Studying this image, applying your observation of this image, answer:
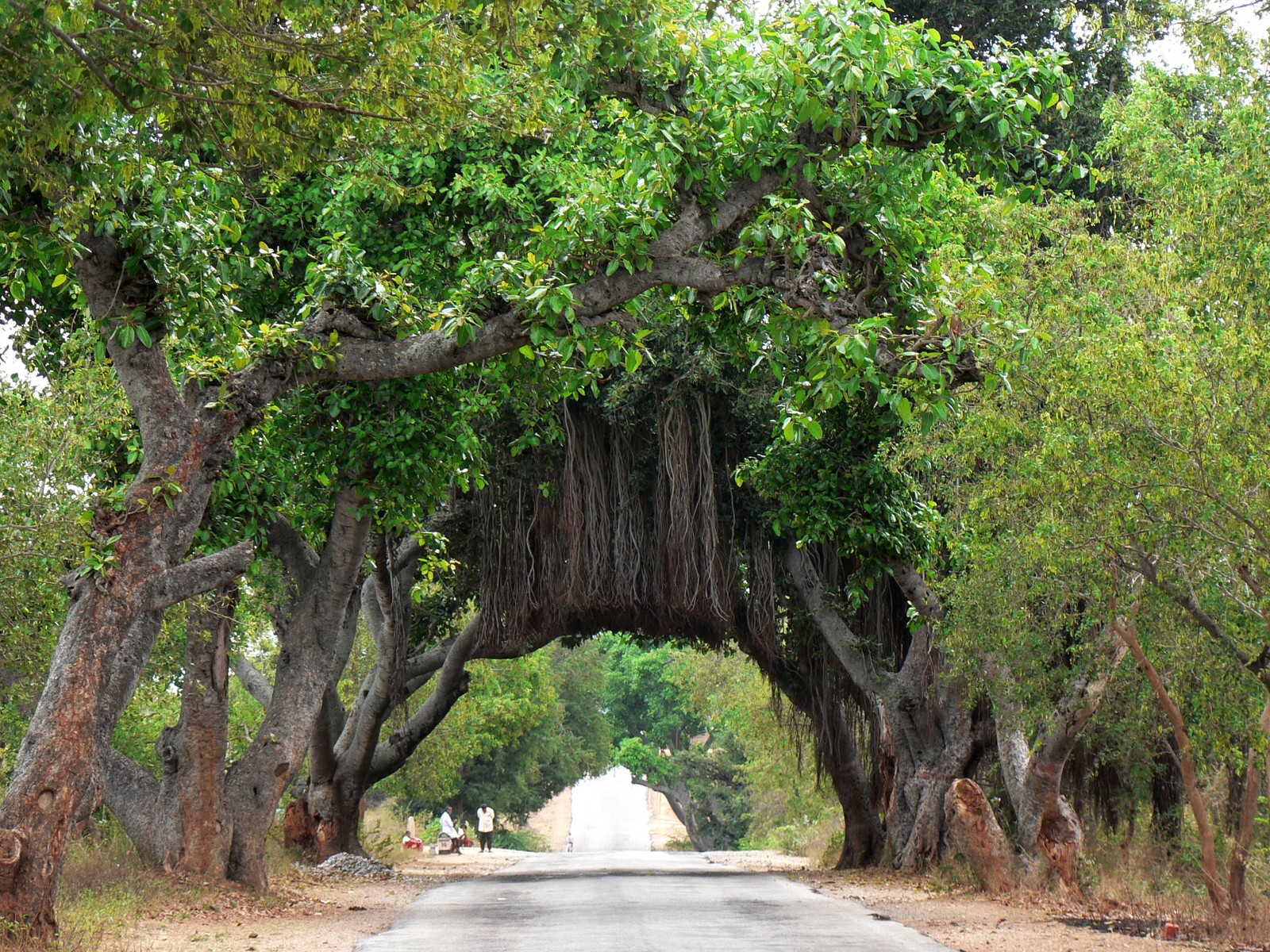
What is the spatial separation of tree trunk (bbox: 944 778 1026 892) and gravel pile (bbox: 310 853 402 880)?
890 cm

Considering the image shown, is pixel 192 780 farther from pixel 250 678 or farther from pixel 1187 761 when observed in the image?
pixel 1187 761

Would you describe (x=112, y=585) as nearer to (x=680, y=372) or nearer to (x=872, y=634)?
(x=680, y=372)

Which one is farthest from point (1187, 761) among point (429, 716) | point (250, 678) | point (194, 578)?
point (429, 716)

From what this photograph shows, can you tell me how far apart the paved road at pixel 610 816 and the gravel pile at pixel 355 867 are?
34.3 meters

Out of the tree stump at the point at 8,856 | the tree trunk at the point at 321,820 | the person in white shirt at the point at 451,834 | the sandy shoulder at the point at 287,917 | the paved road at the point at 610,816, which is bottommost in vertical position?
the paved road at the point at 610,816

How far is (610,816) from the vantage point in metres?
82.1

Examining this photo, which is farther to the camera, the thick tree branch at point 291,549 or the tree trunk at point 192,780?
the thick tree branch at point 291,549

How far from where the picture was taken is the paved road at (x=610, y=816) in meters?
65.2

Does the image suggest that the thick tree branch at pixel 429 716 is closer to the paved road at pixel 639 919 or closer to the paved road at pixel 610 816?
the paved road at pixel 639 919

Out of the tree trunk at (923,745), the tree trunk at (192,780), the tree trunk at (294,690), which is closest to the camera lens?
the tree trunk at (192,780)

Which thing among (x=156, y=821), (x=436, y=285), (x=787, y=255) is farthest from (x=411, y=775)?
(x=787, y=255)

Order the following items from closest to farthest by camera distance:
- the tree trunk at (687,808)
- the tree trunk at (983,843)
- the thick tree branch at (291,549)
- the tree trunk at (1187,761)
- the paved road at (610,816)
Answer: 1. the tree trunk at (1187,761)
2. the tree trunk at (983,843)
3. the thick tree branch at (291,549)
4. the tree trunk at (687,808)
5. the paved road at (610,816)

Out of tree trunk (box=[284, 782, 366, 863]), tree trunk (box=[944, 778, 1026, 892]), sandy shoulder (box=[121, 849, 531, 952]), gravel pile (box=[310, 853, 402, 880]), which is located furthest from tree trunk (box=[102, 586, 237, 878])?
tree trunk (box=[944, 778, 1026, 892])

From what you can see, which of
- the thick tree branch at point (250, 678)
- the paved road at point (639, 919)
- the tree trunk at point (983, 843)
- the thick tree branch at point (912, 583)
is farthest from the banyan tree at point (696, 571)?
the thick tree branch at point (250, 678)
